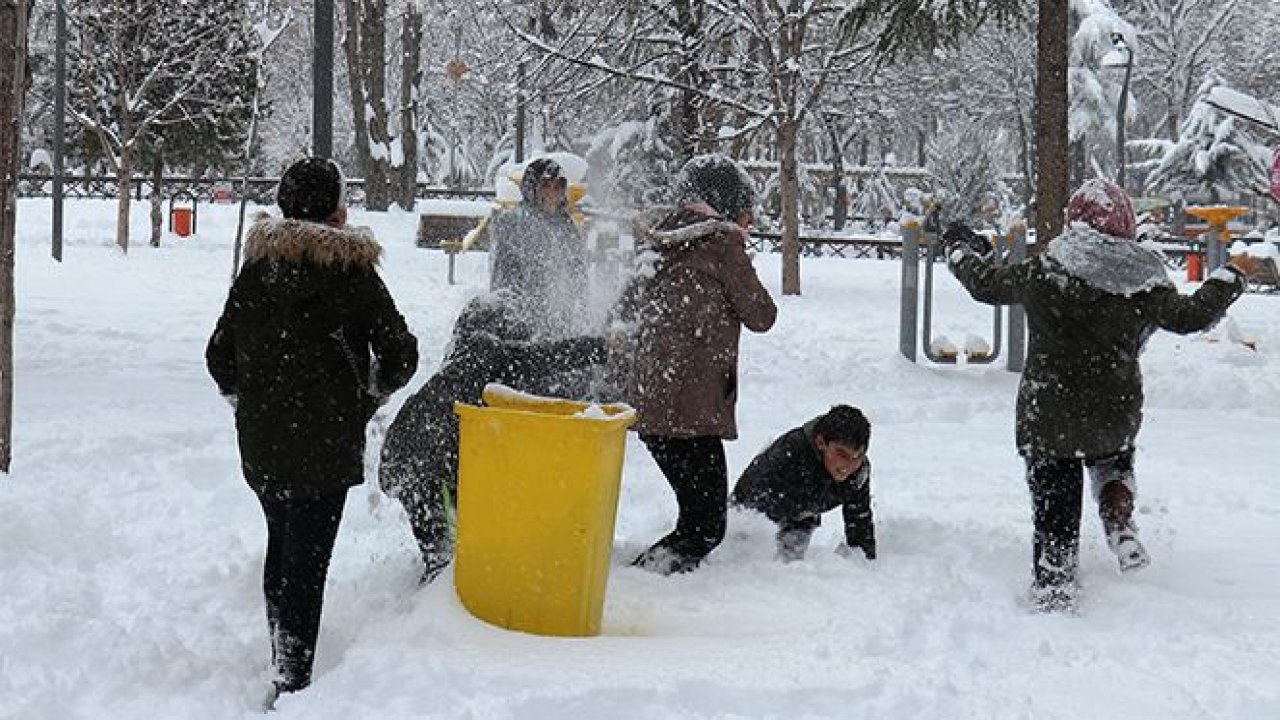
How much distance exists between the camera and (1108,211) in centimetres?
503

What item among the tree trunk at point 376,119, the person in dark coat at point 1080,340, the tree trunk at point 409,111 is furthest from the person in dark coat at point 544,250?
the tree trunk at point 409,111

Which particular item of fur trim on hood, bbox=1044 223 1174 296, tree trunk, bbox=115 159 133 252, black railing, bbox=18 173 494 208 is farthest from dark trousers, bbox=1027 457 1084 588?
black railing, bbox=18 173 494 208

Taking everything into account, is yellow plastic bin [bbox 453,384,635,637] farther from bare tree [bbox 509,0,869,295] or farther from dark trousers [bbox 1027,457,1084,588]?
bare tree [bbox 509,0,869,295]

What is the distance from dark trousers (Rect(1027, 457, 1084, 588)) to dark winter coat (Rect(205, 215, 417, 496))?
2.20m

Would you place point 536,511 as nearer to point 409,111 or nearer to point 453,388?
point 453,388

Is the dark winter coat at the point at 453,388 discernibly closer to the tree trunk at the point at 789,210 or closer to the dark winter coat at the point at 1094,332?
the dark winter coat at the point at 1094,332

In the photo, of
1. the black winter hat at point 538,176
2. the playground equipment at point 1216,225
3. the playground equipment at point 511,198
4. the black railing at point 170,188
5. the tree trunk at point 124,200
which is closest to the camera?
the black winter hat at point 538,176

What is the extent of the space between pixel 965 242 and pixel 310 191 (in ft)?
7.53

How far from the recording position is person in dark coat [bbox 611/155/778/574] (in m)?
5.18

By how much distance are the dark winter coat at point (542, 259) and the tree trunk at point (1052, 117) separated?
251 inches

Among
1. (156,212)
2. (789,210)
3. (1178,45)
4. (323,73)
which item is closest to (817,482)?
(323,73)

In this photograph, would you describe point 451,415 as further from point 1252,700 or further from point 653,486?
point 1252,700

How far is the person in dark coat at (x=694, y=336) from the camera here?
518 cm

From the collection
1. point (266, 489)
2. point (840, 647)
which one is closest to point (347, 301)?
point (266, 489)
